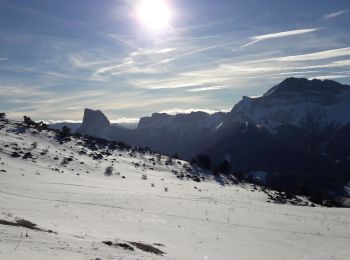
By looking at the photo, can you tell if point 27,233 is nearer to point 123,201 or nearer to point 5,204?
point 5,204

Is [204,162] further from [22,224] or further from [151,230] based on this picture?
[22,224]

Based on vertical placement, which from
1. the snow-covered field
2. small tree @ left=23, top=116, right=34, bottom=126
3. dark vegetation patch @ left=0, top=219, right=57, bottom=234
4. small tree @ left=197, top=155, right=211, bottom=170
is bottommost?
the snow-covered field

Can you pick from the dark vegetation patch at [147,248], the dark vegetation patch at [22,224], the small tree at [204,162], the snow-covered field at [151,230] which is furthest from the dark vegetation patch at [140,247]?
the small tree at [204,162]

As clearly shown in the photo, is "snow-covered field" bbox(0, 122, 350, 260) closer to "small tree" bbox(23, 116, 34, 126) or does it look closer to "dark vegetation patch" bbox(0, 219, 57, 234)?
"dark vegetation patch" bbox(0, 219, 57, 234)

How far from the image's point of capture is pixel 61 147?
346 ft

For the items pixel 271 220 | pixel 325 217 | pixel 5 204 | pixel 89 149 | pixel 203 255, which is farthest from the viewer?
pixel 89 149

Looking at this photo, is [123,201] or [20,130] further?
[20,130]

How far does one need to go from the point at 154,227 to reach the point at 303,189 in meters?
116

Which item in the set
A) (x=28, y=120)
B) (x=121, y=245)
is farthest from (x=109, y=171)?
(x=121, y=245)

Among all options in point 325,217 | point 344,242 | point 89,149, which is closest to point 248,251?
point 344,242

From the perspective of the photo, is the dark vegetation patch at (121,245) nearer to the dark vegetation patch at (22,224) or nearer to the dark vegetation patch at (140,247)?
the dark vegetation patch at (140,247)

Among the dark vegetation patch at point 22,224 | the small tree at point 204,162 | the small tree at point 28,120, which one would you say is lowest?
the dark vegetation patch at point 22,224

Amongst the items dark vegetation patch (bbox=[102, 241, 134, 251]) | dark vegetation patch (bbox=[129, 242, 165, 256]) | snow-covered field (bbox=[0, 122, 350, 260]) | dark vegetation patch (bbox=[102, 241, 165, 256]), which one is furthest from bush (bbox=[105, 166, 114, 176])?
dark vegetation patch (bbox=[102, 241, 134, 251])

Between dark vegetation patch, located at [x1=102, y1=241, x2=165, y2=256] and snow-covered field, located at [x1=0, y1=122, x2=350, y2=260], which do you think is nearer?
snow-covered field, located at [x1=0, y1=122, x2=350, y2=260]
